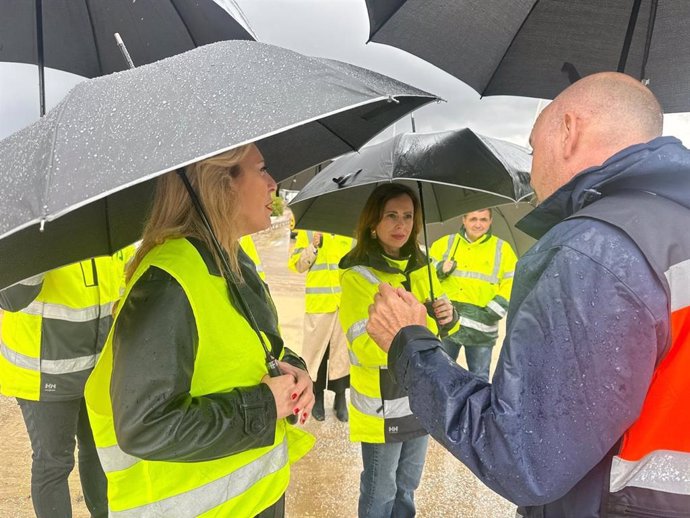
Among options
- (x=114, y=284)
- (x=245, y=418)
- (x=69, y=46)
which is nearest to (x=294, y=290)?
(x=114, y=284)

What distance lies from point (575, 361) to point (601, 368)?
51 millimetres

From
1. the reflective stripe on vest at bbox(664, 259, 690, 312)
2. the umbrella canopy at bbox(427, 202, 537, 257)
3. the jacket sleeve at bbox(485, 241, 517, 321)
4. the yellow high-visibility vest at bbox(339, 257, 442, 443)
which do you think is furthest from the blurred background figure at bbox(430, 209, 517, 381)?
the reflective stripe on vest at bbox(664, 259, 690, 312)

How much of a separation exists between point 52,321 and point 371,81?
6.94 feet

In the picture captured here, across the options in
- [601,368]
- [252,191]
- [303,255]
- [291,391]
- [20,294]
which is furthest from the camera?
[303,255]

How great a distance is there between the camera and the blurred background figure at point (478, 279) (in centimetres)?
463

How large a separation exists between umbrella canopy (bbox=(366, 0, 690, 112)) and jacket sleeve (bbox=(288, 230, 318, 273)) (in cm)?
274

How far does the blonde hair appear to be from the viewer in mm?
1540

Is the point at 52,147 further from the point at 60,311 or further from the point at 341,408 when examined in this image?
the point at 341,408

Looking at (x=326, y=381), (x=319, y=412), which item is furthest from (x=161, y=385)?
(x=326, y=381)

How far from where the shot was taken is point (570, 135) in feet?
4.33

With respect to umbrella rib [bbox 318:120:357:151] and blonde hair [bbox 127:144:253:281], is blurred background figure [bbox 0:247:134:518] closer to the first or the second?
blonde hair [bbox 127:144:253:281]

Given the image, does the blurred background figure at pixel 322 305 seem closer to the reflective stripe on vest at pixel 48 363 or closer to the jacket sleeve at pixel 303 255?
the jacket sleeve at pixel 303 255

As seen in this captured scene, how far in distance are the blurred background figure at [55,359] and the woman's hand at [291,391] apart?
58.4 inches

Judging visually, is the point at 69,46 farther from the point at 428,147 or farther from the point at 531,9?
the point at 531,9
